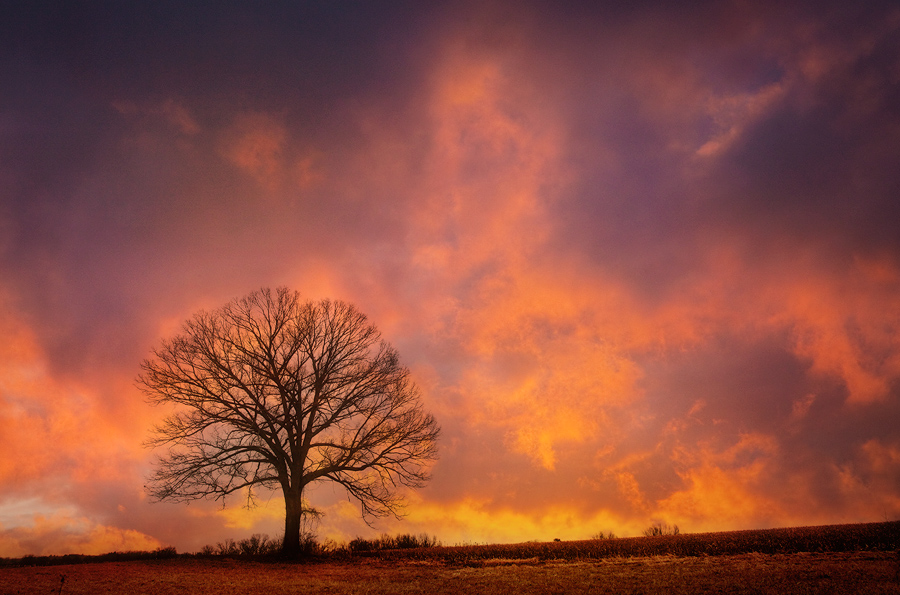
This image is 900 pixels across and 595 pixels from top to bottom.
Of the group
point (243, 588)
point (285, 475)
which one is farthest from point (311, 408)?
point (243, 588)

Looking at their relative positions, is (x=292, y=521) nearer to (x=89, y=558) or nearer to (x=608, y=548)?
(x=89, y=558)

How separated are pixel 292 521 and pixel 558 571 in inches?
488

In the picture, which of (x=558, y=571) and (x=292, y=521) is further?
(x=292, y=521)

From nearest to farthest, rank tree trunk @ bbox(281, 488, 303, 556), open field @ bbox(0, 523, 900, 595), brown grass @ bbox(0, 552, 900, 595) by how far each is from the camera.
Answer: brown grass @ bbox(0, 552, 900, 595), open field @ bbox(0, 523, 900, 595), tree trunk @ bbox(281, 488, 303, 556)

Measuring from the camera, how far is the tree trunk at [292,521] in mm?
22062

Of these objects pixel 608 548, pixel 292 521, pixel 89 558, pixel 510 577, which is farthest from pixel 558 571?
pixel 89 558

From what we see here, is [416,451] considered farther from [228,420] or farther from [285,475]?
[228,420]

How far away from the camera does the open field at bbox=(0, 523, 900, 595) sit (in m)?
12.5

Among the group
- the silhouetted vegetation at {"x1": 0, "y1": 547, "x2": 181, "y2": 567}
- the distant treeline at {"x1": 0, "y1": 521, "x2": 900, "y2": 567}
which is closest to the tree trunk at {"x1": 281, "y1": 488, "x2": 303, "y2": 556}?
the distant treeline at {"x1": 0, "y1": 521, "x2": 900, "y2": 567}

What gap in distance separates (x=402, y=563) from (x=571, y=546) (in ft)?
22.9

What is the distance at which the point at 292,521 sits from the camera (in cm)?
2248

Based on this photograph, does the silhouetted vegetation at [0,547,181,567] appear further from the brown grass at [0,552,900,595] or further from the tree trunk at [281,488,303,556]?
the tree trunk at [281,488,303,556]

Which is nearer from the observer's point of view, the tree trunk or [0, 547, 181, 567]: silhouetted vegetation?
[0, 547, 181, 567]: silhouetted vegetation

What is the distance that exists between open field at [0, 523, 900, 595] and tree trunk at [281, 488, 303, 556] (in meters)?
1.58
